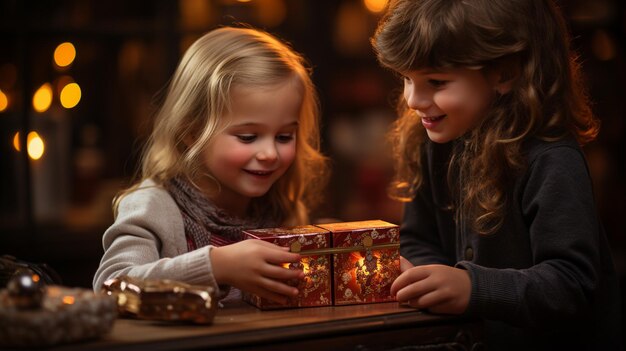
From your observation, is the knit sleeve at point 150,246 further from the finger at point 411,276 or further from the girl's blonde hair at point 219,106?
the finger at point 411,276

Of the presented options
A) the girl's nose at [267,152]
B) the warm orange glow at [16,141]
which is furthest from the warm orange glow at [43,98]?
the girl's nose at [267,152]

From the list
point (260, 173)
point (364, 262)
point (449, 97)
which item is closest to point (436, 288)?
point (364, 262)

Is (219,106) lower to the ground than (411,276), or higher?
higher

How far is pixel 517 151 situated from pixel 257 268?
0.47 m

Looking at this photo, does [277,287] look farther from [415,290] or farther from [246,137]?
[246,137]

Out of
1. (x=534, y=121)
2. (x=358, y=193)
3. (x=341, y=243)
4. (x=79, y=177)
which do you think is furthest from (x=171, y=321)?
(x=358, y=193)

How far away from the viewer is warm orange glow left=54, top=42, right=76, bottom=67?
2.67 m

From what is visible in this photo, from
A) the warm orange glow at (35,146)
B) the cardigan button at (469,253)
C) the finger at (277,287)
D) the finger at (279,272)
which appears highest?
the warm orange glow at (35,146)

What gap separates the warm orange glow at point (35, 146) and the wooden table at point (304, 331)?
1492 millimetres

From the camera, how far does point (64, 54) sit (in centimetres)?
269

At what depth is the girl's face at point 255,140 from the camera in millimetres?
1509

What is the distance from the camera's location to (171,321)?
1201mm

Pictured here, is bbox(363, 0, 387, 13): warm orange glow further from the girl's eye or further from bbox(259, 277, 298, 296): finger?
bbox(259, 277, 298, 296): finger

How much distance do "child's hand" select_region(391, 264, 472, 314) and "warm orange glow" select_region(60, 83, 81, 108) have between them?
1.73 metres
